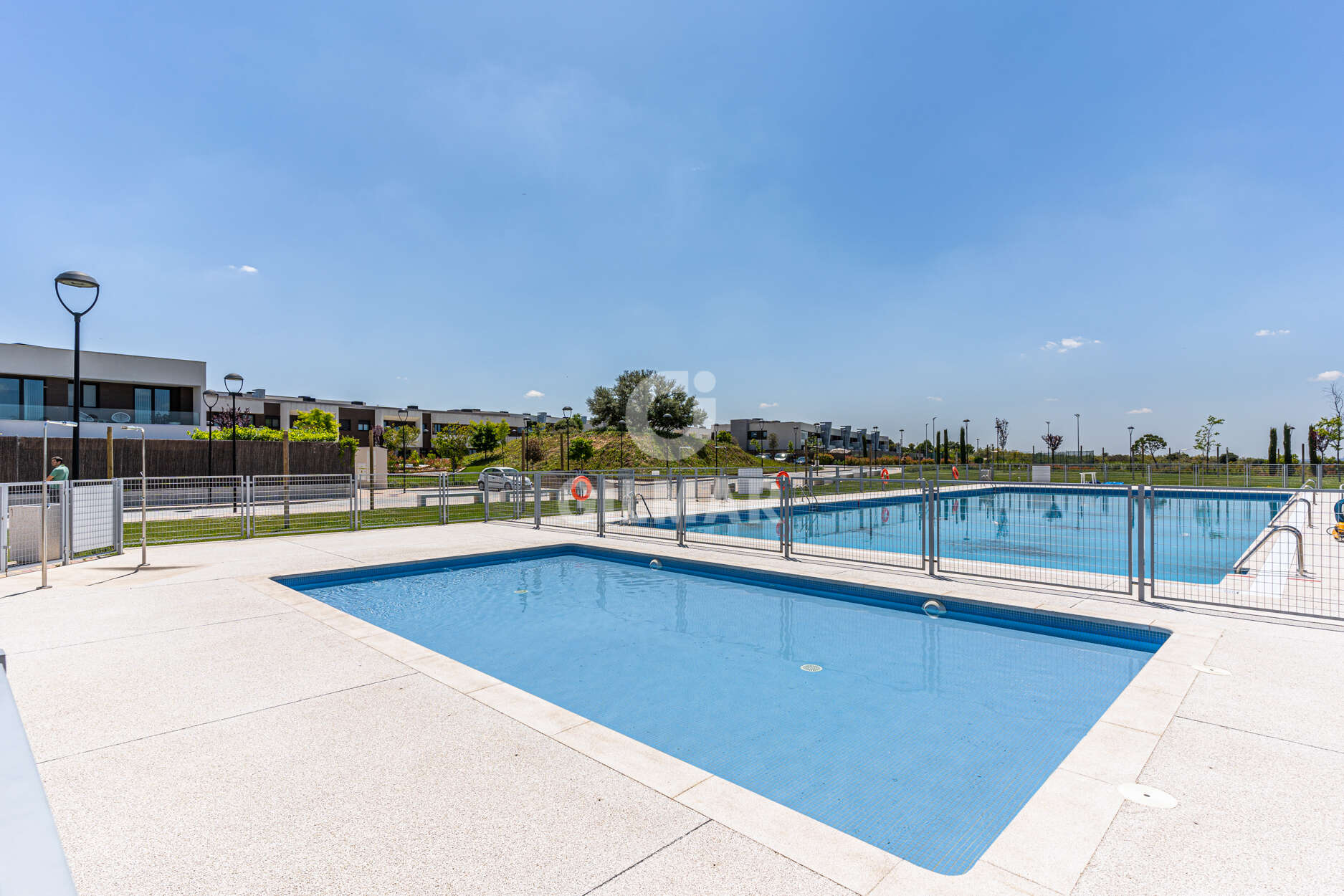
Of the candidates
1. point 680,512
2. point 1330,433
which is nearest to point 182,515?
point 680,512

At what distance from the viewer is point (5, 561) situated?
324 inches

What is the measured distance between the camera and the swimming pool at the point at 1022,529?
10039 mm

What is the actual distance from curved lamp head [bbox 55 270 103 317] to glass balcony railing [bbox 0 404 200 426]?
80.7 ft

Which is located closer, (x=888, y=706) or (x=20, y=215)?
(x=888, y=706)

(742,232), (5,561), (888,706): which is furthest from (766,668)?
(742,232)

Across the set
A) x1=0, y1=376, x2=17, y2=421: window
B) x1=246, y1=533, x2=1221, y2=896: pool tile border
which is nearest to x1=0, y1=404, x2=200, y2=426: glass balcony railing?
x1=0, y1=376, x2=17, y2=421: window

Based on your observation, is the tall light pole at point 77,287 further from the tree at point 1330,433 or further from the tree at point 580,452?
the tree at point 1330,433

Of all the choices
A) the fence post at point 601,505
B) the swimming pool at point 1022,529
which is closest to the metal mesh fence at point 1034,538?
the swimming pool at point 1022,529

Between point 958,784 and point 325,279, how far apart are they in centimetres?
2198

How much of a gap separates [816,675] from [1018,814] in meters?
2.50

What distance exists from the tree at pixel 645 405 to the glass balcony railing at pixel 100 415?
29.9 m

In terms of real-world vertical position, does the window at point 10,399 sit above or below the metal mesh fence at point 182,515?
above

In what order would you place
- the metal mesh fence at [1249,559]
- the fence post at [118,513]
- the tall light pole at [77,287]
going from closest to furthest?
the metal mesh fence at [1249,559]
the tall light pole at [77,287]
the fence post at [118,513]

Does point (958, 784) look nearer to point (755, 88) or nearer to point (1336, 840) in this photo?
point (1336, 840)
